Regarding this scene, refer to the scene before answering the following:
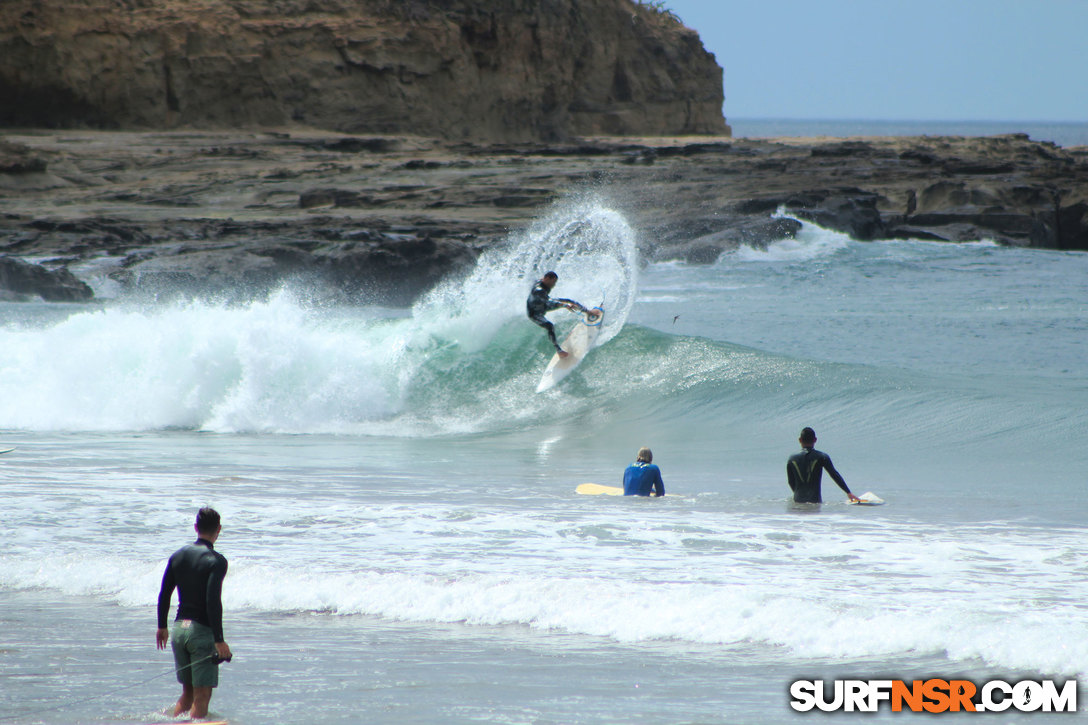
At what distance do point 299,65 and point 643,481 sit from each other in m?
33.7

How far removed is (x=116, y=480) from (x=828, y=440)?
680 centimetres

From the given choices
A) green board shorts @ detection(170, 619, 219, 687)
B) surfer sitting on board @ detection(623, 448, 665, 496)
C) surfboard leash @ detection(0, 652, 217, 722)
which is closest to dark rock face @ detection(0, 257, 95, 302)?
surfer sitting on board @ detection(623, 448, 665, 496)

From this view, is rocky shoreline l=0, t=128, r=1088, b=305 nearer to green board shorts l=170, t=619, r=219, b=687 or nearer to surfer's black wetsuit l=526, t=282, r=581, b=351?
surfer's black wetsuit l=526, t=282, r=581, b=351

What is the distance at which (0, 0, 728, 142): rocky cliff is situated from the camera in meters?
36.2

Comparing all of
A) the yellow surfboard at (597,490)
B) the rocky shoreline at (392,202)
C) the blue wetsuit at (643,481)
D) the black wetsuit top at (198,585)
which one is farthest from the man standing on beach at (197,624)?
the rocky shoreline at (392,202)

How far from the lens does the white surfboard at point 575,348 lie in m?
14.5

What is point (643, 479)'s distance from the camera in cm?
872

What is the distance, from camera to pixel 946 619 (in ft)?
17.4

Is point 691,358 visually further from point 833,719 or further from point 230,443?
point 833,719

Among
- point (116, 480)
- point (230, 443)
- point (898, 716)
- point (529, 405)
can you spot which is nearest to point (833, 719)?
point (898, 716)

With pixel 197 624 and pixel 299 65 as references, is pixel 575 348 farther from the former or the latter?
pixel 299 65

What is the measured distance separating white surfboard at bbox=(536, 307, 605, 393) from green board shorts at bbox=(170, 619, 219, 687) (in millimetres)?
10149

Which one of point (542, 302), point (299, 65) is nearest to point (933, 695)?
point (542, 302)

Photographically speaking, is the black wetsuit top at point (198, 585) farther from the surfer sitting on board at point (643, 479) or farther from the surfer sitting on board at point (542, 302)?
the surfer sitting on board at point (542, 302)
